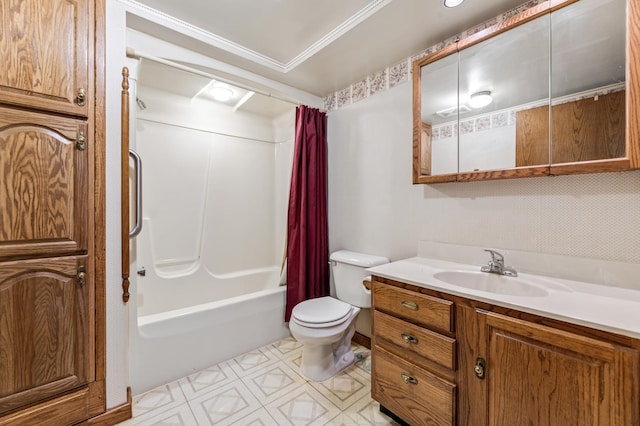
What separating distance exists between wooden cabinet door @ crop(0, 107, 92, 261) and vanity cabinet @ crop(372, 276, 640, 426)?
1.50 meters

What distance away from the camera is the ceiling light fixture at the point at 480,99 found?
148cm

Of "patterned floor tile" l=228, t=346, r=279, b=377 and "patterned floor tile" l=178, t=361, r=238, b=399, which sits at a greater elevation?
"patterned floor tile" l=228, t=346, r=279, b=377

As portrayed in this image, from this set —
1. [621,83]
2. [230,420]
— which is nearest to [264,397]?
[230,420]

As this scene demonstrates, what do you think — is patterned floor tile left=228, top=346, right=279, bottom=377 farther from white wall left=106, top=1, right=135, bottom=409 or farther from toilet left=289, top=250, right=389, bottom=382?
white wall left=106, top=1, right=135, bottom=409

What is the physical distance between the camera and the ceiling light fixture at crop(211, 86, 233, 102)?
93.8 inches

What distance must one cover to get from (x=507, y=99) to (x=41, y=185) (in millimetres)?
2251

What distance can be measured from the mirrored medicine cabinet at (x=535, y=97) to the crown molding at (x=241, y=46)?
45 cm

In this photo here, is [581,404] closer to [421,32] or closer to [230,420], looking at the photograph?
[230,420]

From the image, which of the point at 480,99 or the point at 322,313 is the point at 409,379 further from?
the point at 480,99

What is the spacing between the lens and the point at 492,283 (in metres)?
1.35

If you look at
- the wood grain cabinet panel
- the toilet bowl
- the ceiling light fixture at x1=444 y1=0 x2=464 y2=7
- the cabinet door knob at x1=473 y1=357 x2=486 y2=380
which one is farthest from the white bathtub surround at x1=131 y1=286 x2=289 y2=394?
the ceiling light fixture at x1=444 y1=0 x2=464 y2=7

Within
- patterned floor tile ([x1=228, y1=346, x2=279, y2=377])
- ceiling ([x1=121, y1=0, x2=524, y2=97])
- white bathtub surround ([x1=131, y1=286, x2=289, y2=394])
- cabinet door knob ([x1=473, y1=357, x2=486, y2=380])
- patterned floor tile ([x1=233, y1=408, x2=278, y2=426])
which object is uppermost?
ceiling ([x1=121, y1=0, x2=524, y2=97])

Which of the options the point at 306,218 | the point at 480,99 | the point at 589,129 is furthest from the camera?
the point at 306,218

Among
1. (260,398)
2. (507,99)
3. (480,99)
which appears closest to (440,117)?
(480,99)
